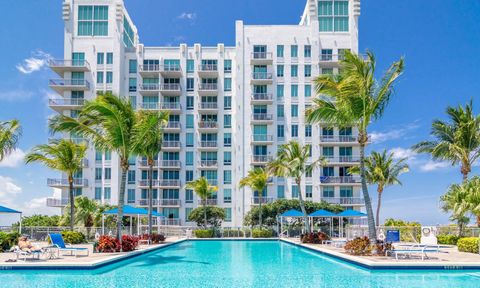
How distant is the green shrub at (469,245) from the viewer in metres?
21.5

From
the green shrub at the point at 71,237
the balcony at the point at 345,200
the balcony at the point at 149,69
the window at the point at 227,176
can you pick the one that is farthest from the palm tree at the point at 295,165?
the balcony at the point at 149,69

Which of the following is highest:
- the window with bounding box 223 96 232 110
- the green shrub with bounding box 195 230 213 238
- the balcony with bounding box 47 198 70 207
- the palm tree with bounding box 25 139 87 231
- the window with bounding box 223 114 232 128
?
the window with bounding box 223 96 232 110

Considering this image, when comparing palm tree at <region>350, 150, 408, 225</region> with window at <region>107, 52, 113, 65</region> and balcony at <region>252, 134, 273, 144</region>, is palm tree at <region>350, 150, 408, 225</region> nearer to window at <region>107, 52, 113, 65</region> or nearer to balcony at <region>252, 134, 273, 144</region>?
balcony at <region>252, 134, 273, 144</region>

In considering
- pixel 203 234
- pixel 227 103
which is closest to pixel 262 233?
pixel 203 234

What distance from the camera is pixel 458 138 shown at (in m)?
31.1

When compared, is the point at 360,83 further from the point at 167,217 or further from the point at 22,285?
the point at 167,217

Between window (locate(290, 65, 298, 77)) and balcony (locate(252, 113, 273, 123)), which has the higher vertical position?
window (locate(290, 65, 298, 77))

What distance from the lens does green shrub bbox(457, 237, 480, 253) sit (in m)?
21.5

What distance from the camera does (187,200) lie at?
50.8 m

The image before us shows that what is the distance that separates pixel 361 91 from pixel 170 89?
1366 inches

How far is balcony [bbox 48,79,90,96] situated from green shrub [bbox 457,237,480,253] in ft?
133

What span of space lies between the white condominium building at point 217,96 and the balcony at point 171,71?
0.40ft

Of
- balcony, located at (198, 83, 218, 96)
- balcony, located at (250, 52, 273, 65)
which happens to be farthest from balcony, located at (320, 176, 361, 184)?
balcony, located at (198, 83, 218, 96)

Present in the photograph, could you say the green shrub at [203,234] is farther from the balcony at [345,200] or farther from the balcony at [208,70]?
the balcony at [208,70]
